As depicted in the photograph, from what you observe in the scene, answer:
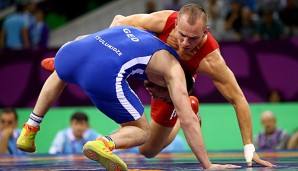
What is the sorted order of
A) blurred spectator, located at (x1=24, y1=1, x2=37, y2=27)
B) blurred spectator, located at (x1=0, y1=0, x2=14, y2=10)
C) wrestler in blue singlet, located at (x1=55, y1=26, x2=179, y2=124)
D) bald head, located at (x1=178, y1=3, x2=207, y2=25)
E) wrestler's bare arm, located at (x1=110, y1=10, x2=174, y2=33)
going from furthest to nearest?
blurred spectator, located at (x1=0, y1=0, x2=14, y2=10), blurred spectator, located at (x1=24, y1=1, x2=37, y2=27), wrestler's bare arm, located at (x1=110, y1=10, x2=174, y2=33), bald head, located at (x1=178, y1=3, x2=207, y2=25), wrestler in blue singlet, located at (x1=55, y1=26, x2=179, y2=124)

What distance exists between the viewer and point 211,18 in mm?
12680

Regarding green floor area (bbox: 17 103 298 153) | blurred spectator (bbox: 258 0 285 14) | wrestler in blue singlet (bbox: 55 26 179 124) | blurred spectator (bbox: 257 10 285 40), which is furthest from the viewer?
blurred spectator (bbox: 258 0 285 14)

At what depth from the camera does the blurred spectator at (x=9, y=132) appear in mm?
9586

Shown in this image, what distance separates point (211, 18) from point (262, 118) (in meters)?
3.01

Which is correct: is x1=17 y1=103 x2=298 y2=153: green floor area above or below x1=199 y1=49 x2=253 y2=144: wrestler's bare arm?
below

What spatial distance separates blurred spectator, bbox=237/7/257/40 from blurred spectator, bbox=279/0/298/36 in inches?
17.8

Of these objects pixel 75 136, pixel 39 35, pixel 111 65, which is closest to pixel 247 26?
pixel 39 35

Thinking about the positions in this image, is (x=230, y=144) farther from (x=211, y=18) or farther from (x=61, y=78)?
(x=61, y=78)

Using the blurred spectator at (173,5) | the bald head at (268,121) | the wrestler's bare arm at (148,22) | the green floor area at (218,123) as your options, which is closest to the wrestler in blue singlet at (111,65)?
the wrestler's bare arm at (148,22)

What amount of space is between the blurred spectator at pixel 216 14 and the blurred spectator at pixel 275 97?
1.93 meters

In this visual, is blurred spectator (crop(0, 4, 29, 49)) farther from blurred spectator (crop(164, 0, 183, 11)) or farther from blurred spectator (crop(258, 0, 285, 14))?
blurred spectator (crop(258, 0, 285, 14))

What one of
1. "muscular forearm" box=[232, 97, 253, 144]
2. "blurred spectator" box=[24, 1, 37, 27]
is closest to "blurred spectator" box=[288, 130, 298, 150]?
"muscular forearm" box=[232, 97, 253, 144]

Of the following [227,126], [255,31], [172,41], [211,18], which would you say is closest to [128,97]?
[172,41]

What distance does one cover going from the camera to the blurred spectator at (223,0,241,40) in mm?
11977
